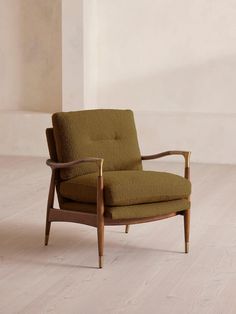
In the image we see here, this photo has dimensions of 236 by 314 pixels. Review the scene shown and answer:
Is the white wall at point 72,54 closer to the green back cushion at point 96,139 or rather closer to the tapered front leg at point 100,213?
the green back cushion at point 96,139

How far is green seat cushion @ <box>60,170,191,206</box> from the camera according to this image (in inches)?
194

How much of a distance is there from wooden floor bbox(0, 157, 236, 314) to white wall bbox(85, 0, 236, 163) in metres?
2.31

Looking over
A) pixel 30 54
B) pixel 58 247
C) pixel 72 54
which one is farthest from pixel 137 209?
pixel 30 54

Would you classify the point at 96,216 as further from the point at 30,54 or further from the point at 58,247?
the point at 30,54

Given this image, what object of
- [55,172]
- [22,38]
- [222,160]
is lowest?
[222,160]

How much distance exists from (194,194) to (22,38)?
3877 mm

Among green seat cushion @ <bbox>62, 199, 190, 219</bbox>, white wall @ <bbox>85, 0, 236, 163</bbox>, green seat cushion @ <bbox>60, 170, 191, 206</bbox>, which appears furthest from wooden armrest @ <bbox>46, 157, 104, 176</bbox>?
white wall @ <bbox>85, 0, 236, 163</bbox>

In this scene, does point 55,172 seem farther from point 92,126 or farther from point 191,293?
point 191,293

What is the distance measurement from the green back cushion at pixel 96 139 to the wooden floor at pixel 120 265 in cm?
56

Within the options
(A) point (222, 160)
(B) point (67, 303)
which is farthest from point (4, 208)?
(A) point (222, 160)

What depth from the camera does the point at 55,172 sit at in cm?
537

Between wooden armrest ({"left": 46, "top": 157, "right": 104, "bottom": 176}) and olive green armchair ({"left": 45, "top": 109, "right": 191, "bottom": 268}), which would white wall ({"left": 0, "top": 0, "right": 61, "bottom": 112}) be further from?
wooden armrest ({"left": 46, "top": 157, "right": 104, "bottom": 176})

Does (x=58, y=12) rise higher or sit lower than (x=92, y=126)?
higher

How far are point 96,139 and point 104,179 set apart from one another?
59cm
